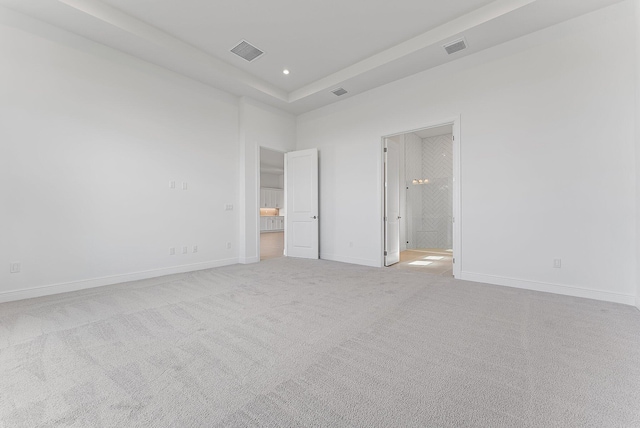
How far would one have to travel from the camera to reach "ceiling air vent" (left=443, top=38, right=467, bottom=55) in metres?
3.55

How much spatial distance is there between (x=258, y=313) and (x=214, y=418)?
53.9 inches

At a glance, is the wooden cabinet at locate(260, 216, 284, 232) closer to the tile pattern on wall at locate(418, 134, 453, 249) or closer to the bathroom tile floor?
the tile pattern on wall at locate(418, 134, 453, 249)

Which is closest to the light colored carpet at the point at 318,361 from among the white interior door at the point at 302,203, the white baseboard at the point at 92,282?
the white baseboard at the point at 92,282

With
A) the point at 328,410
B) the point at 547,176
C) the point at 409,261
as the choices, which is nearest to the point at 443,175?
the point at 409,261

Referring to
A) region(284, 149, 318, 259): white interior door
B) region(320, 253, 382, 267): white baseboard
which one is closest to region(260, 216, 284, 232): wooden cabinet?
region(284, 149, 318, 259): white interior door

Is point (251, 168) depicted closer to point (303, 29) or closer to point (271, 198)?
point (303, 29)

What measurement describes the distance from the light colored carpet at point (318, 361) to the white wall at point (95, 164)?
0.63m

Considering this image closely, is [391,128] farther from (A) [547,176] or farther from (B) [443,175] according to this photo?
(B) [443,175]

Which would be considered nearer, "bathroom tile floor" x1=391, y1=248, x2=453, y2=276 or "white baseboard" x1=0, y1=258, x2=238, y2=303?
"white baseboard" x1=0, y1=258, x2=238, y2=303

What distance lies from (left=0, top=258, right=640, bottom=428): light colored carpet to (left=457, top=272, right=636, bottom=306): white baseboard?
194 millimetres

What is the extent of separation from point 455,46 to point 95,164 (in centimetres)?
513

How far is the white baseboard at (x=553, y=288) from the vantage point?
9.70ft

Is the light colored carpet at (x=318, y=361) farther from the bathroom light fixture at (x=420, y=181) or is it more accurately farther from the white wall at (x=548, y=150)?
the bathroom light fixture at (x=420, y=181)

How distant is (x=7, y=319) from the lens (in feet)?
8.21
